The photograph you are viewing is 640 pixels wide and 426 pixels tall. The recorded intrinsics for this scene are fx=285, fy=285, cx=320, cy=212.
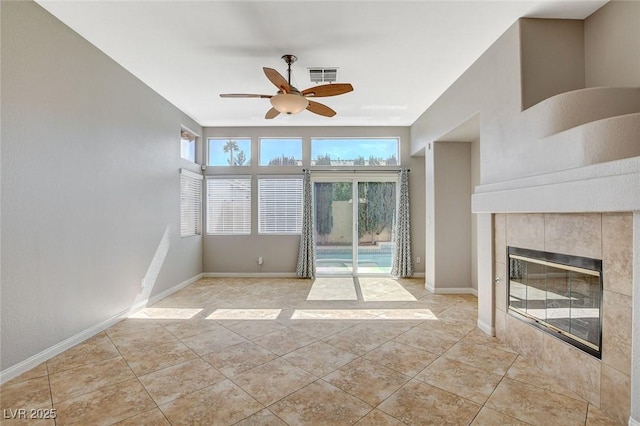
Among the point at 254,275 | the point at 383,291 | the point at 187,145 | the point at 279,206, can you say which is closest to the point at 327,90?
the point at 279,206

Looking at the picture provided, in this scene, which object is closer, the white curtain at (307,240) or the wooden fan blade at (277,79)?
the wooden fan blade at (277,79)

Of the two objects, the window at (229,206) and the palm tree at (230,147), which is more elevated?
the palm tree at (230,147)

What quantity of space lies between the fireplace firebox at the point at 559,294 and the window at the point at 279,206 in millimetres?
3858

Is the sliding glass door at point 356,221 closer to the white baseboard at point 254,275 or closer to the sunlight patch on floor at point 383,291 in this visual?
the sunlight patch on floor at point 383,291

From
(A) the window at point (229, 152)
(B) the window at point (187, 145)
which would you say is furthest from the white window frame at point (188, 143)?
(A) the window at point (229, 152)

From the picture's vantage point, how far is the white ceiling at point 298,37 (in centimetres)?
243

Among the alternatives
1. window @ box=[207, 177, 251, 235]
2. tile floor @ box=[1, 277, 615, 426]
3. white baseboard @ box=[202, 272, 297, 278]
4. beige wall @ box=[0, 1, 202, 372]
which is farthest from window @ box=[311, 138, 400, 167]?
tile floor @ box=[1, 277, 615, 426]

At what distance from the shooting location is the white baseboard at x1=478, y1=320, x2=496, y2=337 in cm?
298

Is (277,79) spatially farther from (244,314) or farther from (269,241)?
(269,241)

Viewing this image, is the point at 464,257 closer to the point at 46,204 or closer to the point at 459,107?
the point at 459,107

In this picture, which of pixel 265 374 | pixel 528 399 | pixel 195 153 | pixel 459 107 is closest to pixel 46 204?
pixel 265 374

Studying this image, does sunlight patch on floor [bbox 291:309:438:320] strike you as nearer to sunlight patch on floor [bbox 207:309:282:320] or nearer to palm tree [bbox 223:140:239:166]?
sunlight patch on floor [bbox 207:309:282:320]

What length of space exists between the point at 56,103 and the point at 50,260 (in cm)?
143

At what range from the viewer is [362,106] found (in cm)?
467
